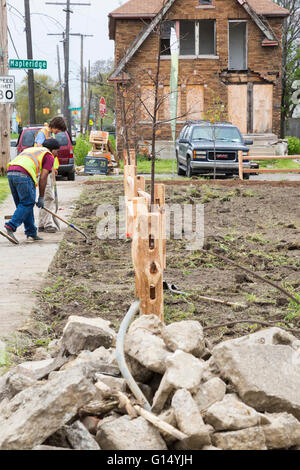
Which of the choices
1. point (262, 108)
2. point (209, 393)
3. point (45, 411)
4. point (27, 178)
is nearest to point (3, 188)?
point (27, 178)

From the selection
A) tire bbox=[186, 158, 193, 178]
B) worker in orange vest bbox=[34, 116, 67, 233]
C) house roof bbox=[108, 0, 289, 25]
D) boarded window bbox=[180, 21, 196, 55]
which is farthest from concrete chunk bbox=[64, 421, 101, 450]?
boarded window bbox=[180, 21, 196, 55]

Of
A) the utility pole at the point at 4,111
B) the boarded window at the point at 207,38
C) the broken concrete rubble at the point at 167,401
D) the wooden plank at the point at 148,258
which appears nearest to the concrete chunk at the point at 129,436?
the broken concrete rubble at the point at 167,401

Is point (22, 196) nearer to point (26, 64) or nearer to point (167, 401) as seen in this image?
point (167, 401)

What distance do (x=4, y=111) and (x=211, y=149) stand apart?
21.5ft

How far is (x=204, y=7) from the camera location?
1299 inches

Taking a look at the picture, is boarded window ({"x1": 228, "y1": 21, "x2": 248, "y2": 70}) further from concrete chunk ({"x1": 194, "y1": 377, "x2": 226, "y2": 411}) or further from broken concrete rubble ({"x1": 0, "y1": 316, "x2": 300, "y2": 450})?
concrete chunk ({"x1": 194, "y1": 377, "x2": 226, "y2": 411})

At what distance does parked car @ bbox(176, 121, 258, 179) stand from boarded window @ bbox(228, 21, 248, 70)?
11.9 meters

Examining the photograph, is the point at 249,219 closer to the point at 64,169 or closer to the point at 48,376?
the point at 48,376

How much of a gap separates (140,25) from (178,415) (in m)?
31.6

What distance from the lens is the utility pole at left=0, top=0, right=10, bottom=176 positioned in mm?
21125

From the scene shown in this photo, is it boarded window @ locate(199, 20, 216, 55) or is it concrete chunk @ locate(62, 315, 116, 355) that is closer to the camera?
concrete chunk @ locate(62, 315, 116, 355)

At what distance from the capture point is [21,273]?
8109 mm

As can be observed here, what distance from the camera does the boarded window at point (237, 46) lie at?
34188mm

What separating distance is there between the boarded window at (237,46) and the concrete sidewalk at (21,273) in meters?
24.3
